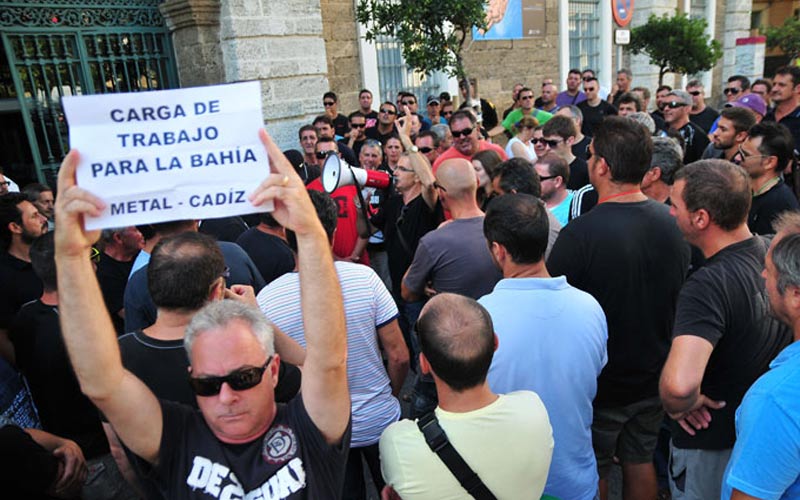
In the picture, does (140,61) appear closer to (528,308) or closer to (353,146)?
(353,146)

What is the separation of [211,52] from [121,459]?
6.12 m

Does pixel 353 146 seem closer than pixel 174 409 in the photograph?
No

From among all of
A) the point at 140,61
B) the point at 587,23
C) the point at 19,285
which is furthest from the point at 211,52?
the point at 587,23

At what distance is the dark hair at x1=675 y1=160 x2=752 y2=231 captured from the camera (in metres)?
2.16

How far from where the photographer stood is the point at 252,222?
473 centimetres

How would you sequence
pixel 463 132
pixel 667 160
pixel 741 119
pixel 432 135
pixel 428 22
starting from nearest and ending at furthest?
pixel 667 160, pixel 741 119, pixel 463 132, pixel 432 135, pixel 428 22

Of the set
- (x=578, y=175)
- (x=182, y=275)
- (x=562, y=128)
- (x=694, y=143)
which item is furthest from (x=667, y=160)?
(x=694, y=143)

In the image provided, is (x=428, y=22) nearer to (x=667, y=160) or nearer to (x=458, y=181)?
(x=667, y=160)

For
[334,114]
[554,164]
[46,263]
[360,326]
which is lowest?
[360,326]

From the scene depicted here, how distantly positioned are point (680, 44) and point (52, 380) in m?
13.3

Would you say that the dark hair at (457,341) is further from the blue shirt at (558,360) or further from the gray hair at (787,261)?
the gray hair at (787,261)

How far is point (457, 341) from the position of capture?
1628mm

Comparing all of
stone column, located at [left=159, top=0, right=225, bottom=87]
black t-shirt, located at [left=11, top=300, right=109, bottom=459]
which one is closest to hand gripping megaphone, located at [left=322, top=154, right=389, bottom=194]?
black t-shirt, located at [left=11, top=300, right=109, bottom=459]

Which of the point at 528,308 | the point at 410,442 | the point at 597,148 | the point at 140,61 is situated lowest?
the point at 410,442
